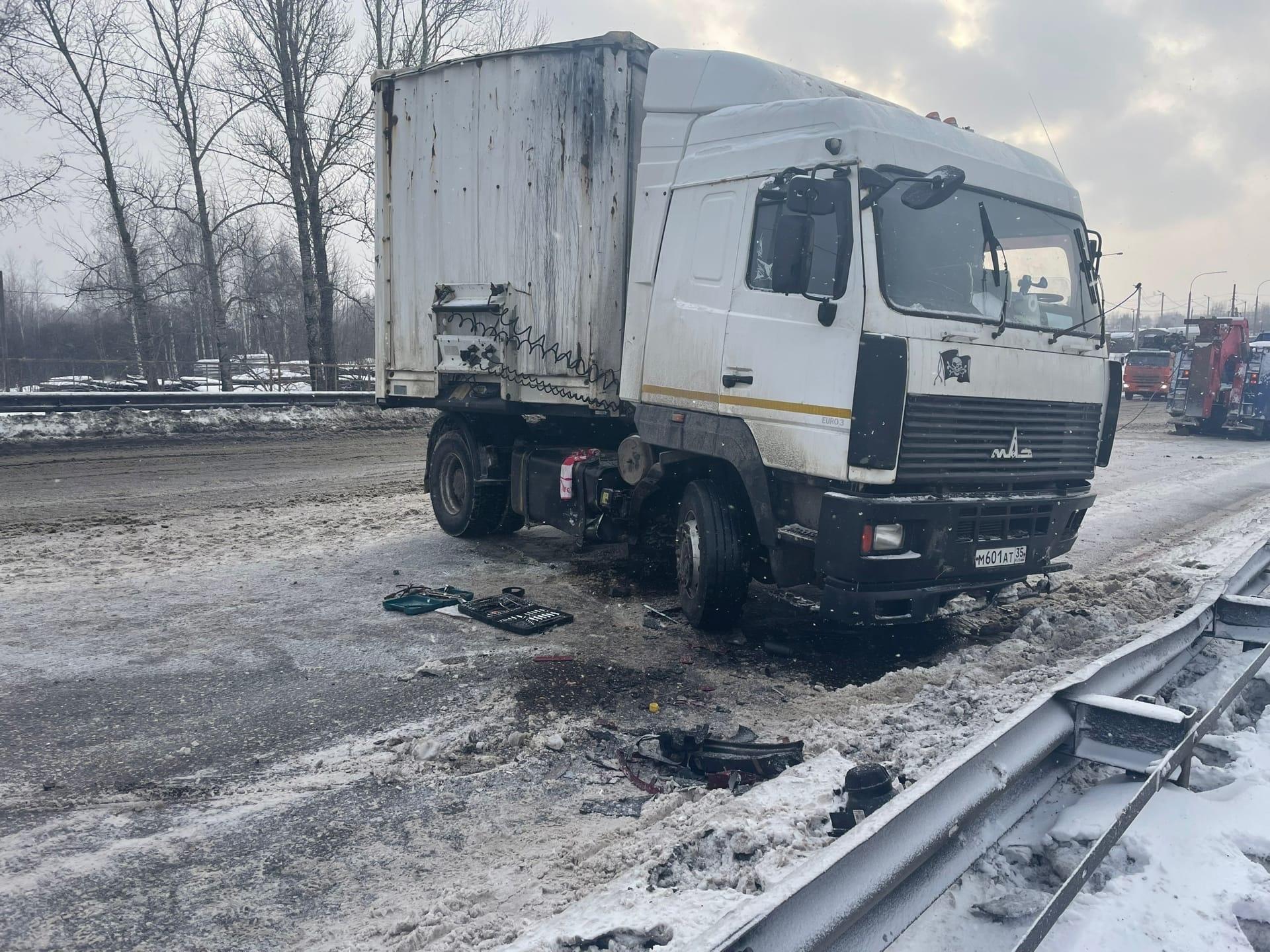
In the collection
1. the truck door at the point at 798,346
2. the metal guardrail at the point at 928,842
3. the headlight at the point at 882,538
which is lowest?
the metal guardrail at the point at 928,842

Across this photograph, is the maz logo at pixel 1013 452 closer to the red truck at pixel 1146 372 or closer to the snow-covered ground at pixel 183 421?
the snow-covered ground at pixel 183 421

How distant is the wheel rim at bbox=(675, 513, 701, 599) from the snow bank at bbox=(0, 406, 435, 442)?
11746 mm

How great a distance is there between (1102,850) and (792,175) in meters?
3.73

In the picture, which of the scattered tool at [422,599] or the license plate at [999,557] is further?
the scattered tool at [422,599]

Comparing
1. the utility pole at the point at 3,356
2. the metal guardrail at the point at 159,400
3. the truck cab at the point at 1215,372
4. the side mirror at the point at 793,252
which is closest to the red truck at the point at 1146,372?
the truck cab at the point at 1215,372

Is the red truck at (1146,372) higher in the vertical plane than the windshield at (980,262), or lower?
lower

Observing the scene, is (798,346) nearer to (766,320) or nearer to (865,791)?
(766,320)

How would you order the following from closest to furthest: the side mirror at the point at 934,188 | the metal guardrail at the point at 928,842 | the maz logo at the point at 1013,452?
the metal guardrail at the point at 928,842 < the side mirror at the point at 934,188 < the maz logo at the point at 1013,452

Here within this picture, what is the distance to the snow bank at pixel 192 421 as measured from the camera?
1366 centimetres

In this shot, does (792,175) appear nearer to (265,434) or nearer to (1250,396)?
(265,434)

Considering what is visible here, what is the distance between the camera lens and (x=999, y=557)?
5125 millimetres

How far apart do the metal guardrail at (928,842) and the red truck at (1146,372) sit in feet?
103

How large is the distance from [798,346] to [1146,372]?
3204 centimetres

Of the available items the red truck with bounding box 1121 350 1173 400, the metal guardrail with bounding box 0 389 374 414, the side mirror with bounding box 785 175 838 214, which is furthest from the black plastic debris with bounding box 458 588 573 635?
the red truck with bounding box 1121 350 1173 400
